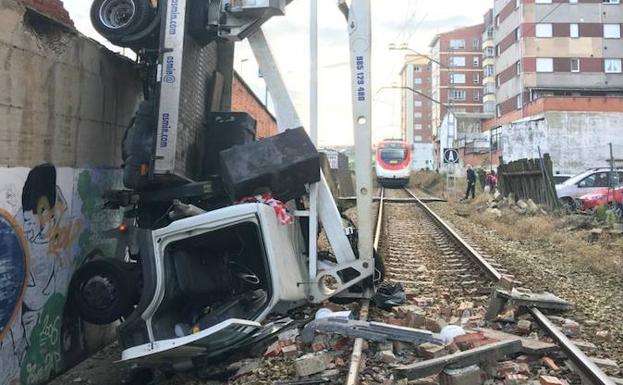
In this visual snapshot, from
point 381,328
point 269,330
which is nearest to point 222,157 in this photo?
point 269,330

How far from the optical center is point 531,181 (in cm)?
1962

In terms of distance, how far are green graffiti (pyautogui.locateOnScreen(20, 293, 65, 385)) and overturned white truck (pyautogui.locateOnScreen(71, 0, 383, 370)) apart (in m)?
0.24

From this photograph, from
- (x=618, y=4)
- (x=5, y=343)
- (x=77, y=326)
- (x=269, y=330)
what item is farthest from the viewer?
(x=618, y=4)

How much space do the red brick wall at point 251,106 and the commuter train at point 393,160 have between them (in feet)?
65.7

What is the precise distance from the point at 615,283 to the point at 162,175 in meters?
7.12

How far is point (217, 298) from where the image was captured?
5230mm

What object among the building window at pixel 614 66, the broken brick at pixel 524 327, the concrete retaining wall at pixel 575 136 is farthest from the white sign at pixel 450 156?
the building window at pixel 614 66

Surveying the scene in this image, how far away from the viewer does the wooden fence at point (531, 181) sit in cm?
1786

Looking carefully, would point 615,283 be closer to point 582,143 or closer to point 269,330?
point 269,330

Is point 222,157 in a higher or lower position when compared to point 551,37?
lower

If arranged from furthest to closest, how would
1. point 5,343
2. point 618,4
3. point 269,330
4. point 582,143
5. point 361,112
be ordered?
point 618,4 < point 582,143 < point 361,112 < point 269,330 < point 5,343

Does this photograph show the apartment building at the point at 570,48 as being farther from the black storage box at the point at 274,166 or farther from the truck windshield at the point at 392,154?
the black storage box at the point at 274,166

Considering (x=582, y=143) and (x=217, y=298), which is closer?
(x=217, y=298)

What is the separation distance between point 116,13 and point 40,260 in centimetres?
247
